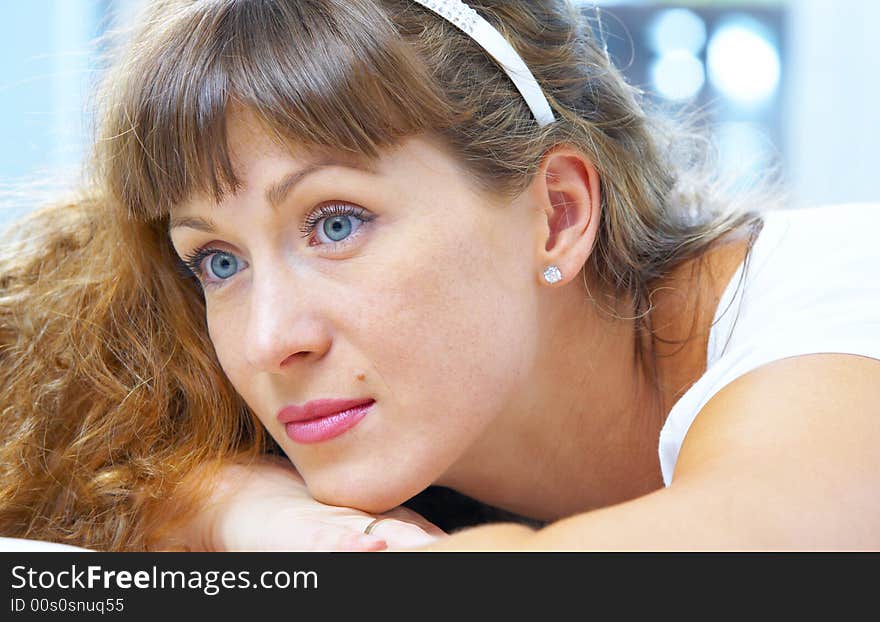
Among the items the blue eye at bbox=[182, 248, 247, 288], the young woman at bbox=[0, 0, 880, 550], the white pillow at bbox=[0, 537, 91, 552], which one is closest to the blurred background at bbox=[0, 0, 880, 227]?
the young woman at bbox=[0, 0, 880, 550]

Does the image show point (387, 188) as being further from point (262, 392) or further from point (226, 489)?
point (226, 489)

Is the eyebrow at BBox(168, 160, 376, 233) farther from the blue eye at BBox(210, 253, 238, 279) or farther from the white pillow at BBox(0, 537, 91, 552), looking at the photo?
the white pillow at BBox(0, 537, 91, 552)

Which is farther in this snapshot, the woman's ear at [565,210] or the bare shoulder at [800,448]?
the woman's ear at [565,210]

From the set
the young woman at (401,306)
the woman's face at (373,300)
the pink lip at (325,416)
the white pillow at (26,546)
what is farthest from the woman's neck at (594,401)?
the white pillow at (26,546)

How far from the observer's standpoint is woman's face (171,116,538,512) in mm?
1047

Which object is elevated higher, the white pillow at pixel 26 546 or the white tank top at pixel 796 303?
the white tank top at pixel 796 303

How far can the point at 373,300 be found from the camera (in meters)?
1.05

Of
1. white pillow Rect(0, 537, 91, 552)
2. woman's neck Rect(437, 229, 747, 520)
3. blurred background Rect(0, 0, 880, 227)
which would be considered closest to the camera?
→ white pillow Rect(0, 537, 91, 552)

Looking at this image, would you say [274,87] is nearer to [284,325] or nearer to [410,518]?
[284,325]

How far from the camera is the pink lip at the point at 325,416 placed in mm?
1080

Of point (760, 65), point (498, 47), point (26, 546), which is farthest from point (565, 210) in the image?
point (760, 65)

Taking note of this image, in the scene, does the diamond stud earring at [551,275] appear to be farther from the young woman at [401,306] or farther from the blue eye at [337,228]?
the blue eye at [337,228]

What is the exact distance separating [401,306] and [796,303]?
1.37 feet
